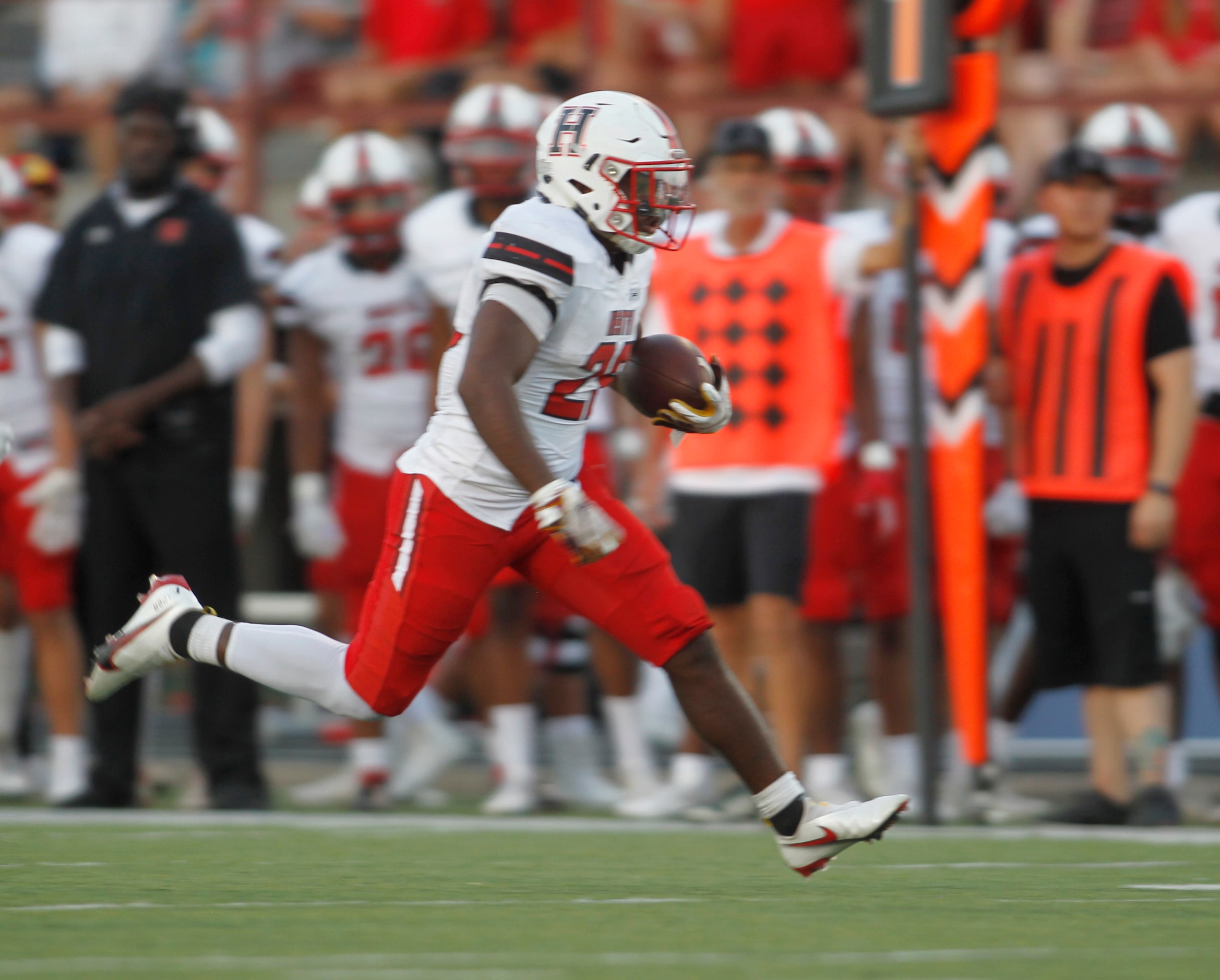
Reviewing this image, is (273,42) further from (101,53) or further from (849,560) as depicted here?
(849,560)

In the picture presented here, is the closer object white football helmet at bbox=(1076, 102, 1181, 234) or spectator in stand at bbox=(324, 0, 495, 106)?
white football helmet at bbox=(1076, 102, 1181, 234)

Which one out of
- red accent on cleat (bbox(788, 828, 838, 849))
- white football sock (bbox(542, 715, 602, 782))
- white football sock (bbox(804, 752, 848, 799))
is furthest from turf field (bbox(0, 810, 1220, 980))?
white football sock (bbox(542, 715, 602, 782))

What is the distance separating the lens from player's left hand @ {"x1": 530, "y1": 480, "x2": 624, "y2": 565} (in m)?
4.15

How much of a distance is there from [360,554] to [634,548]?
11.0ft

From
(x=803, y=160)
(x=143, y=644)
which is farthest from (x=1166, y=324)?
(x=143, y=644)

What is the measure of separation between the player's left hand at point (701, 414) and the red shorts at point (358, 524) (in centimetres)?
300

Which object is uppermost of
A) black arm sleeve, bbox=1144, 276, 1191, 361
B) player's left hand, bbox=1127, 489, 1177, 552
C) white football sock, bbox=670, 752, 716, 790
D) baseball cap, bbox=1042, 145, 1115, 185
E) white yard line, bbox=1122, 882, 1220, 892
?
baseball cap, bbox=1042, 145, 1115, 185

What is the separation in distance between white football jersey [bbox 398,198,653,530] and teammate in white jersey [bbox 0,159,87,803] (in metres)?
3.19

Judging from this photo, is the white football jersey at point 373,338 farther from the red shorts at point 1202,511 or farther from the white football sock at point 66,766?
the red shorts at point 1202,511

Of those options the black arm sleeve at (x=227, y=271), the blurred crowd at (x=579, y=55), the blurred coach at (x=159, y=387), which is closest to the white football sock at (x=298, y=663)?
the blurred coach at (x=159, y=387)

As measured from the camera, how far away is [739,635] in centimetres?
703

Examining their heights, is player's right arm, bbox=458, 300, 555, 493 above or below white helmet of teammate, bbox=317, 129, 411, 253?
below

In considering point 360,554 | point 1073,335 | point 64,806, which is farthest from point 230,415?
point 1073,335

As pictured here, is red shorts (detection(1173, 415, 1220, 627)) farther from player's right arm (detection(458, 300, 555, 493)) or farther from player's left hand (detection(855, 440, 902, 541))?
player's right arm (detection(458, 300, 555, 493))
